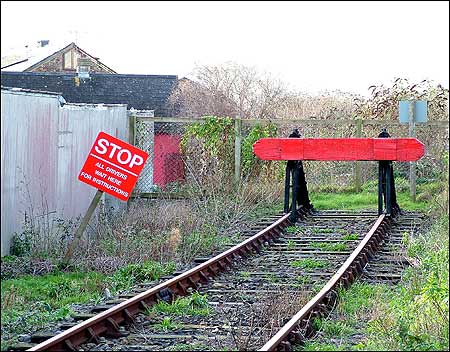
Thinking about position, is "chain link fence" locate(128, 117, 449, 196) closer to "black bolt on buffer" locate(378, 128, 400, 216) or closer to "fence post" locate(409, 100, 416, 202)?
"fence post" locate(409, 100, 416, 202)

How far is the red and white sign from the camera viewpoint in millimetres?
11953

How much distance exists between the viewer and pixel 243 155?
63.7 ft

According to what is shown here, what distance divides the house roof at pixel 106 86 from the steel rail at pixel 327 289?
2093cm

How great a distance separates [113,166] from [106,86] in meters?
24.9

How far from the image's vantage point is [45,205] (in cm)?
1351

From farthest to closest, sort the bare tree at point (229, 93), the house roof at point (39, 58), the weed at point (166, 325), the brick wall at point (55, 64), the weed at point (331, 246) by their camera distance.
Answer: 1. the brick wall at point (55, 64)
2. the house roof at point (39, 58)
3. the bare tree at point (229, 93)
4. the weed at point (331, 246)
5. the weed at point (166, 325)

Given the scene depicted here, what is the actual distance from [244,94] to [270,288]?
2085 centimetres

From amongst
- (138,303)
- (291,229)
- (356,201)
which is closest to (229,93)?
(356,201)

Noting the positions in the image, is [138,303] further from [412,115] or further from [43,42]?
[43,42]

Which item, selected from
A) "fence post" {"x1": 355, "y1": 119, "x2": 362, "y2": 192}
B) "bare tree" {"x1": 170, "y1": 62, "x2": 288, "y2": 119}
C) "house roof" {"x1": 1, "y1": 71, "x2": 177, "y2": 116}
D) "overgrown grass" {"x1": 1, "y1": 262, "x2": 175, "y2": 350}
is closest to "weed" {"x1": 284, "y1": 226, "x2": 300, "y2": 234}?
"overgrown grass" {"x1": 1, "y1": 262, "x2": 175, "y2": 350}

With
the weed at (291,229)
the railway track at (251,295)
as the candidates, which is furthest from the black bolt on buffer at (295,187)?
the railway track at (251,295)

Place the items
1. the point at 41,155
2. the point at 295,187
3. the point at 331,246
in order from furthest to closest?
the point at 295,187, the point at 41,155, the point at 331,246

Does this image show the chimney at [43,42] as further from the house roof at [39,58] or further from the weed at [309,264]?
the weed at [309,264]

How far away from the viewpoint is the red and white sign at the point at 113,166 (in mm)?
11953
